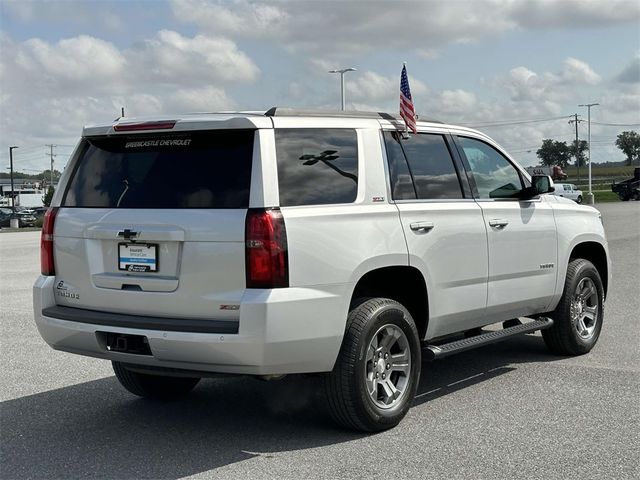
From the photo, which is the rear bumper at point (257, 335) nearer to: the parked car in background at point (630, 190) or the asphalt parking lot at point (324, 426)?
the asphalt parking lot at point (324, 426)

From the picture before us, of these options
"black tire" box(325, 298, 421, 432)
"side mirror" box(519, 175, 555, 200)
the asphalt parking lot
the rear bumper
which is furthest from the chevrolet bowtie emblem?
"side mirror" box(519, 175, 555, 200)

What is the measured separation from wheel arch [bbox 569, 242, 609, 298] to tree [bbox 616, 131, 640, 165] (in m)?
152

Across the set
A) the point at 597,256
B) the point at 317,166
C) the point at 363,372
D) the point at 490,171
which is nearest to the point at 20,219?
the point at 597,256

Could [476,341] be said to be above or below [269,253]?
below

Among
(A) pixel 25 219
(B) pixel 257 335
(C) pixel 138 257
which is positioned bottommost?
(B) pixel 257 335

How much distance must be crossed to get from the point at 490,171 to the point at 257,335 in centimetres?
281

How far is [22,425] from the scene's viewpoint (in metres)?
5.30

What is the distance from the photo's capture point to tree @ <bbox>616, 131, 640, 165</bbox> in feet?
489

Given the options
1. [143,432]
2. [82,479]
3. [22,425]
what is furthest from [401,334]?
[22,425]

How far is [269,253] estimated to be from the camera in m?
4.34

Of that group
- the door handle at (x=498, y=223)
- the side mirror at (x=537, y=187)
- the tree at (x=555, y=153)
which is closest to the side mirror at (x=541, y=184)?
the side mirror at (x=537, y=187)

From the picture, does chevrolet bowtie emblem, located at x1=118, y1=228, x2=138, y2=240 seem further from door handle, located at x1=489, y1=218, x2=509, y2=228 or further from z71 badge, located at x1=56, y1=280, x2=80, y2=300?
door handle, located at x1=489, y1=218, x2=509, y2=228

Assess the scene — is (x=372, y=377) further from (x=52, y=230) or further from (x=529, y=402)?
(x=52, y=230)

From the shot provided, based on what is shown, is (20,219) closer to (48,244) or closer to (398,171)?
(48,244)
